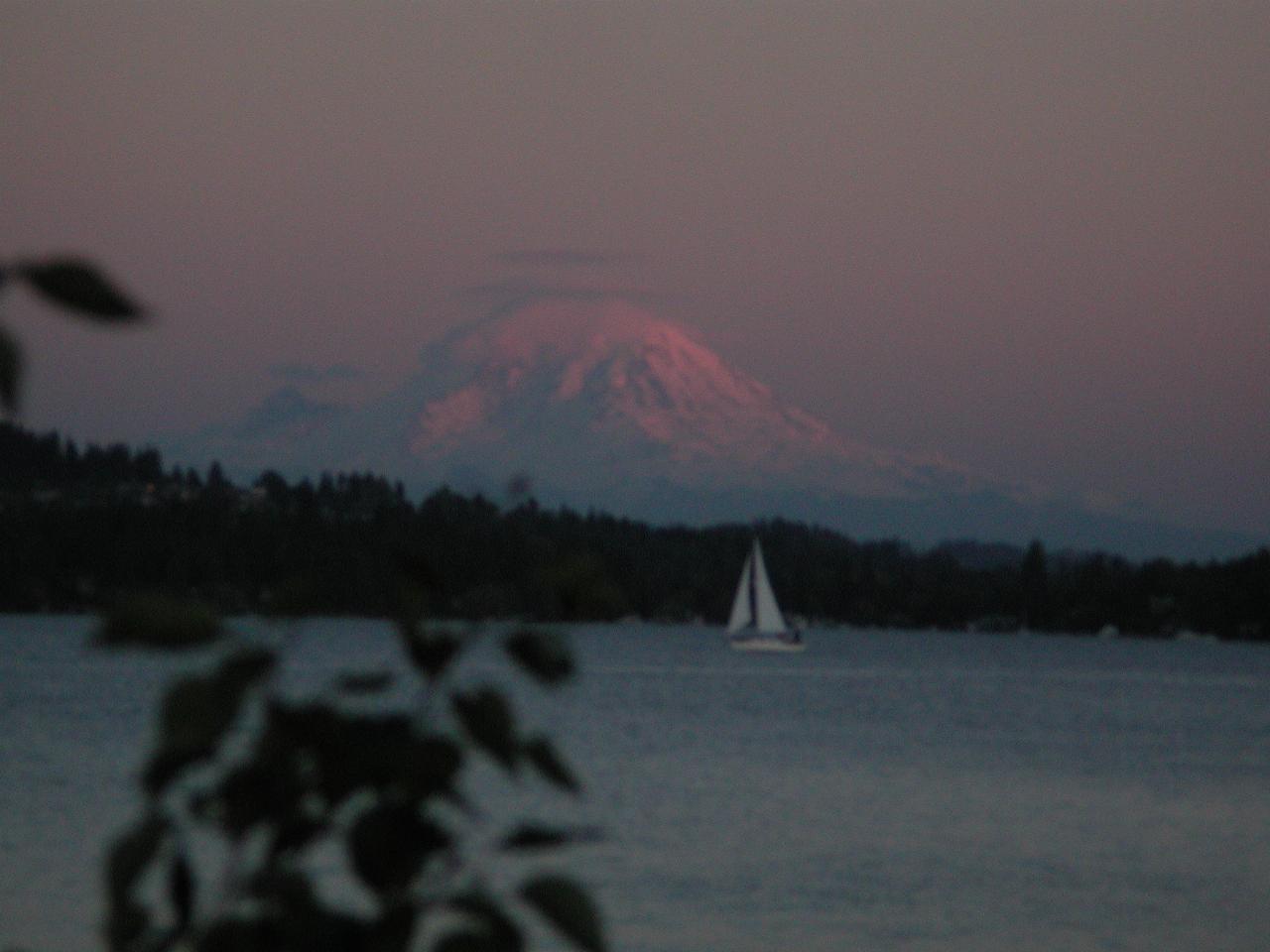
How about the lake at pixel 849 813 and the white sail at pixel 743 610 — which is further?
the white sail at pixel 743 610

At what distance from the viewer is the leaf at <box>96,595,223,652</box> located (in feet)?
7.70

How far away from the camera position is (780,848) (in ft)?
124

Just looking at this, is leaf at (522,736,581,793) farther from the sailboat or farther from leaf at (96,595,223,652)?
the sailboat

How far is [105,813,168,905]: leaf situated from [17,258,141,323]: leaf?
1.66 feet

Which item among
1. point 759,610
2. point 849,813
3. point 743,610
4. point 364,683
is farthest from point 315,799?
point 743,610

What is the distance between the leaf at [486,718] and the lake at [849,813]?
140mm

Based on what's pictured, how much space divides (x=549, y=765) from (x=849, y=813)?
140 ft

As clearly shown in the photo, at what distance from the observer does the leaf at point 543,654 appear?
2.58 m

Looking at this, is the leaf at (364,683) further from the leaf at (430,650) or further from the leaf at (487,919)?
the leaf at (487,919)

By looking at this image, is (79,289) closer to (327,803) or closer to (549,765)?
(327,803)

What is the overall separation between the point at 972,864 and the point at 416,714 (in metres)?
34.2

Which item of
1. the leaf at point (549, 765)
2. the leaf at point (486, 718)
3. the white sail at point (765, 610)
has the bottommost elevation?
the leaf at point (549, 765)

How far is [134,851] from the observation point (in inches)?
96.6

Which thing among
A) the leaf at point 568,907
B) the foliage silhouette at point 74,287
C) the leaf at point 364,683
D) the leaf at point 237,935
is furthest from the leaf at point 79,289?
the leaf at point 568,907
